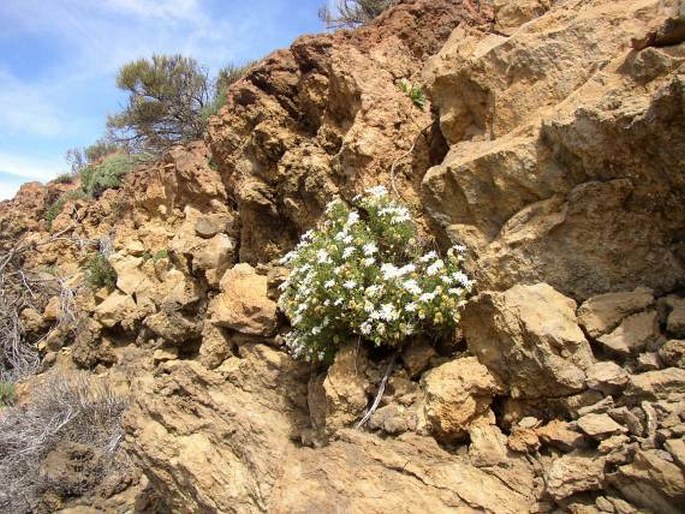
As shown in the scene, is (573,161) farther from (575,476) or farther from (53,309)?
(53,309)

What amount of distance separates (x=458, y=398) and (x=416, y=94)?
270 centimetres

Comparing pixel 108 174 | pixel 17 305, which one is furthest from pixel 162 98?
pixel 17 305

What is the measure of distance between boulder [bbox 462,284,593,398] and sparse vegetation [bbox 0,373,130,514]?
4149mm

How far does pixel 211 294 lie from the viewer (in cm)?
576

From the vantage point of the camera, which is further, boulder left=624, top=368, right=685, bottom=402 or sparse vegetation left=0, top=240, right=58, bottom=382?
sparse vegetation left=0, top=240, right=58, bottom=382

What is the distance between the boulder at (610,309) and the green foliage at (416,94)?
93.5 inches

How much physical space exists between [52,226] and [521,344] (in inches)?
426

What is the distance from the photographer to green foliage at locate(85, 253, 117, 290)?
841 cm

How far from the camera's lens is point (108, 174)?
38.9 ft

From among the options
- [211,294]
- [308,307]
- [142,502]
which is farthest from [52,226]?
[308,307]

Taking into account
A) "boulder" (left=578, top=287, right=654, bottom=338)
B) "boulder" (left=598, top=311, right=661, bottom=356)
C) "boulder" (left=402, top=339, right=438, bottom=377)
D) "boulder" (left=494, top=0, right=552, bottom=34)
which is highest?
"boulder" (left=494, top=0, right=552, bottom=34)

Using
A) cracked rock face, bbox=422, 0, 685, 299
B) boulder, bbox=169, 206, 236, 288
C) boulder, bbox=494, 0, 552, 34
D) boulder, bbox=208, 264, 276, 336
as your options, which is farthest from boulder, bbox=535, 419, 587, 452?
boulder, bbox=169, 206, 236, 288

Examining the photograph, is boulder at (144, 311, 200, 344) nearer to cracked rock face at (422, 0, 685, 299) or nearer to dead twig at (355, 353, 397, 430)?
dead twig at (355, 353, 397, 430)

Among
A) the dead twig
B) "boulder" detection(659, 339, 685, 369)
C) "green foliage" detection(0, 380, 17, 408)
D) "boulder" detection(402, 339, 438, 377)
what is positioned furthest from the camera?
"green foliage" detection(0, 380, 17, 408)
